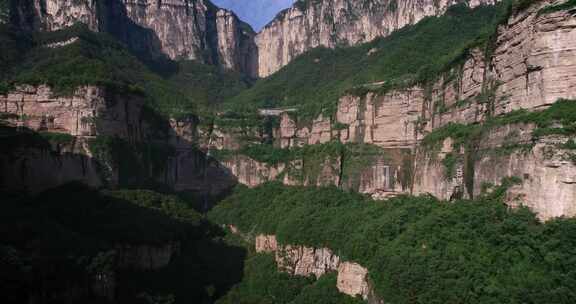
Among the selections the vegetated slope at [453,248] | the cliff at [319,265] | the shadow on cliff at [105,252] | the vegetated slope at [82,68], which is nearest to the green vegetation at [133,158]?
the vegetated slope at [82,68]

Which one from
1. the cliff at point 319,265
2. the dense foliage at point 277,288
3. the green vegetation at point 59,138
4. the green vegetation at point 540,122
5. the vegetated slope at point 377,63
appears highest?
the vegetated slope at point 377,63

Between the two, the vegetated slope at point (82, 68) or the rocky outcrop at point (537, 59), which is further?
the vegetated slope at point (82, 68)

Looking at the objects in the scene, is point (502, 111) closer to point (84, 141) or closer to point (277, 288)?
point (277, 288)

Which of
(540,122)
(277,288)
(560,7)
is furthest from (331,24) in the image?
(540,122)

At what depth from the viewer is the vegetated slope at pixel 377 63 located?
54.0 m

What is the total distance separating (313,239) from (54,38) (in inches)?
2331

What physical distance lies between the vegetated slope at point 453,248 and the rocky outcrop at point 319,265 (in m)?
0.59

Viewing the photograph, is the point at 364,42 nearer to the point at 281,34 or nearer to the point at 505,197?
the point at 281,34

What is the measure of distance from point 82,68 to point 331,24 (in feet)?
203

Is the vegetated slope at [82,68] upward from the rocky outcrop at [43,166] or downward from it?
upward

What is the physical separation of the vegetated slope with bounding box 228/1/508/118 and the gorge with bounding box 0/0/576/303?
1.49 feet

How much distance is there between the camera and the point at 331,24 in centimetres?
10794

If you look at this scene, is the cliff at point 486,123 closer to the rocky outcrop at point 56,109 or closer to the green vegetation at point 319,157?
the green vegetation at point 319,157

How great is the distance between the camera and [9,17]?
78.8m
